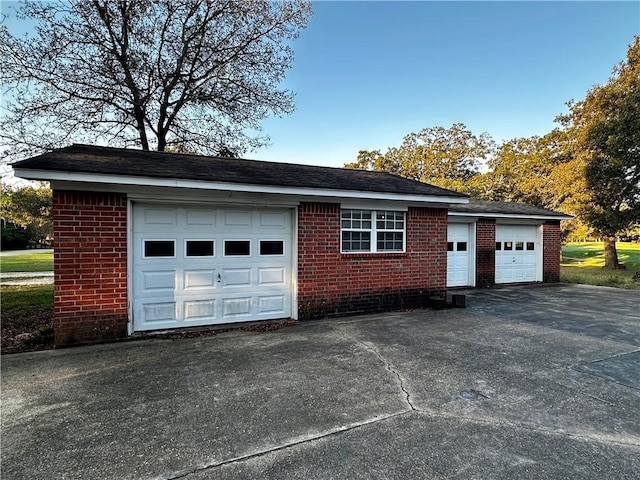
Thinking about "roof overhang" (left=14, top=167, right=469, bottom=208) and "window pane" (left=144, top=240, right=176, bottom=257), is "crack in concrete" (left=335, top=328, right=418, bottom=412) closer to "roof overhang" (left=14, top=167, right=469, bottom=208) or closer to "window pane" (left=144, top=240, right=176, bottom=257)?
"roof overhang" (left=14, top=167, right=469, bottom=208)

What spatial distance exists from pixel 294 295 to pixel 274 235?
4.46ft

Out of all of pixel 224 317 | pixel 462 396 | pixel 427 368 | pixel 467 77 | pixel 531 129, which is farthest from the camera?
pixel 531 129

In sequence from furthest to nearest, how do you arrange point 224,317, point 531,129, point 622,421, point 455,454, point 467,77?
point 531,129, point 467,77, point 224,317, point 622,421, point 455,454

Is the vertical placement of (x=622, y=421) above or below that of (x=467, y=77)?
below

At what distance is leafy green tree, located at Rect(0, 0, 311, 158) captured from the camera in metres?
11.5

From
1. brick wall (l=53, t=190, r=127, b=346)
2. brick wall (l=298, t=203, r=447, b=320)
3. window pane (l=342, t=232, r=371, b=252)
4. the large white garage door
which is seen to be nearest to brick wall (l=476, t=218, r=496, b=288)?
brick wall (l=298, t=203, r=447, b=320)

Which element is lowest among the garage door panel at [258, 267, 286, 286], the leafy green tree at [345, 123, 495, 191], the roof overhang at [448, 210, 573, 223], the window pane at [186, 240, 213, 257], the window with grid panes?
the garage door panel at [258, 267, 286, 286]

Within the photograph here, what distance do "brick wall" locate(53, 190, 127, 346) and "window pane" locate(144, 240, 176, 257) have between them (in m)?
0.38

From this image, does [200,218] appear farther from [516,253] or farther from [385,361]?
[516,253]

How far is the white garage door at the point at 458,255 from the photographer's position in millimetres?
12227

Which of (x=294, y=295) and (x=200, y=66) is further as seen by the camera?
(x=200, y=66)

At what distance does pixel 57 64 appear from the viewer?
11672 millimetres

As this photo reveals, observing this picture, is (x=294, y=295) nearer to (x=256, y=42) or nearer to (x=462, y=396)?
(x=462, y=396)

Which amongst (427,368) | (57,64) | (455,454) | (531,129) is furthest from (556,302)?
(531,129)
